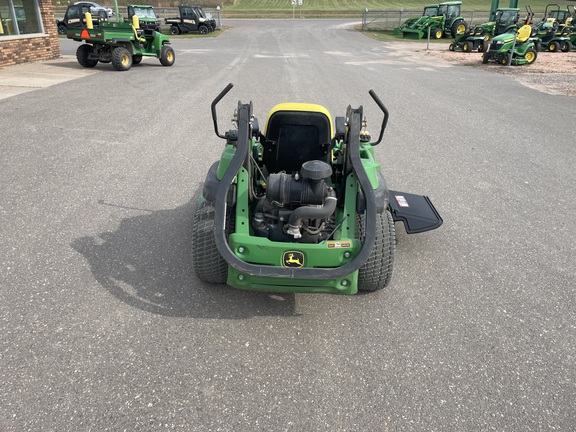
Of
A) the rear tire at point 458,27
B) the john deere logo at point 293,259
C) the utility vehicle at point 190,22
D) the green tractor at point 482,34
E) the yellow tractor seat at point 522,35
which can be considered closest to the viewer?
the john deere logo at point 293,259

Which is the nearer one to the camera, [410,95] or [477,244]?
[477,244]

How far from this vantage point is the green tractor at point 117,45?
12.7 metres

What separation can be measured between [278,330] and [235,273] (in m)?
0.46

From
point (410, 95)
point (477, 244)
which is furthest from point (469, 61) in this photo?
point (477, 244)

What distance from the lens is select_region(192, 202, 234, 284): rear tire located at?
3051mm

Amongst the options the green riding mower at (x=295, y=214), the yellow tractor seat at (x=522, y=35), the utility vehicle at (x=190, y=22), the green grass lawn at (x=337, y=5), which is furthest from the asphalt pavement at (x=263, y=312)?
the green grass lawn at (x=337, y=5)

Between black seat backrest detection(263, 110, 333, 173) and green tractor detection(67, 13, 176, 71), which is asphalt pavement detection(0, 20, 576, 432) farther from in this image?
green tractor detection(67, 13, 176, 71)

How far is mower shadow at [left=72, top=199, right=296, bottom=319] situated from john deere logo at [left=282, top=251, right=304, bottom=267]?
1.61ft

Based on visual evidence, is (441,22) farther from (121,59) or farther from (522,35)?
(121,59)

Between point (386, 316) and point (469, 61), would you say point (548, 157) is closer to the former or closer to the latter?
point (386, 316)

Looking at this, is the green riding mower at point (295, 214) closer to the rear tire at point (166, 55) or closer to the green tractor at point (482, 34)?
the rear tire at point (166, 55)

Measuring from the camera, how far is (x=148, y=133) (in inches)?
278

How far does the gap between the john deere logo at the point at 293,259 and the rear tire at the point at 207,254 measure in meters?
0.51

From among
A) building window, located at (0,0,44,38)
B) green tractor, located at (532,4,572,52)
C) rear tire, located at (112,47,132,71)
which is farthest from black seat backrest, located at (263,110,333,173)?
green tractor, located at (532,4,572,52)
